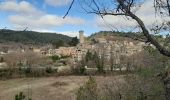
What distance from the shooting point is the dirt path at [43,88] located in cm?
4937

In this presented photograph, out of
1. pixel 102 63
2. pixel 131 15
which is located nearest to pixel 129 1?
pixel 131 15

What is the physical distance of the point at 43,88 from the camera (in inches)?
2210

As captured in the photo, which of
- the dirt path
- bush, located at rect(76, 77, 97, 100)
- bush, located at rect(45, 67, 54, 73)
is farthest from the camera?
bush, located at rect(45, 67, 54, 73)

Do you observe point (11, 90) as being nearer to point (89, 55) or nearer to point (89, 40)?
point (89, 55)

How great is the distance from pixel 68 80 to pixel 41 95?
473 inches

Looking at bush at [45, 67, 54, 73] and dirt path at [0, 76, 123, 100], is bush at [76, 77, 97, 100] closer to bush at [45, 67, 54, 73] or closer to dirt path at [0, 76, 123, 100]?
dirt path at [0, 76, 123, 100]

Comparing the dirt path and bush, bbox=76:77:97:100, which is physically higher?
bush, bbox=76:77:97:100

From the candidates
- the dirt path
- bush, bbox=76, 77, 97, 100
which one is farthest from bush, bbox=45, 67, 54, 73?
bush, bbox=76, 77, 97, 100

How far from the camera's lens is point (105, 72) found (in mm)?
64375

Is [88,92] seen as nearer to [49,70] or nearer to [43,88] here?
[43,88]

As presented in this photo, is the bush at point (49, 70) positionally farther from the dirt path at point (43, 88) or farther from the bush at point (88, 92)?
the bush at point (88, 92)

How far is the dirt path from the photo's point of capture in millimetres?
49369

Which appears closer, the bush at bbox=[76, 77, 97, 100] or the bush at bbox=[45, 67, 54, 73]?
the bush at bbox=[76, 77, 97, 100]

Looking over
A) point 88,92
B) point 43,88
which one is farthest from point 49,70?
point 88,92
